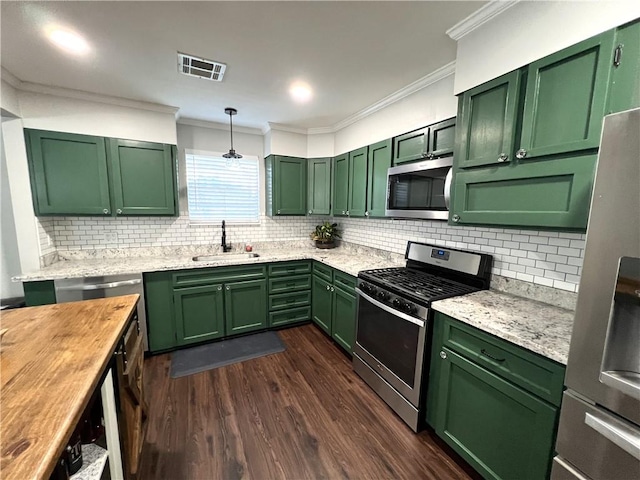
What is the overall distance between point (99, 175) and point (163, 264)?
1.05 meters

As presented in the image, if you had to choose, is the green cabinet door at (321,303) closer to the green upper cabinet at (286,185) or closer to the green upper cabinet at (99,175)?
the green upper cabinet at (286,185)

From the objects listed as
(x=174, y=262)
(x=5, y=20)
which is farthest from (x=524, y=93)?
(x=174, y=262)

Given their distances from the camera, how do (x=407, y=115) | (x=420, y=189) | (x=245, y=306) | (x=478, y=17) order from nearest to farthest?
(x=478, y=17) → (x=420, y=189) → (x=407, y=115) → (x=245, y=306)

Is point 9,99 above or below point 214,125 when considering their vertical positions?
below

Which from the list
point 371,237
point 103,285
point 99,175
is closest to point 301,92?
point 371,237

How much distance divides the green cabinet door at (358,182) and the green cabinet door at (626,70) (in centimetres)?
185

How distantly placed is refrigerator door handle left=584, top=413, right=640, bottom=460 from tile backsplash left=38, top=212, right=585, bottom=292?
0.85 m

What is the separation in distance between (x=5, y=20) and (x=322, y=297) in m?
3.07

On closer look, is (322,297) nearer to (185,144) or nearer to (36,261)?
(185,144)

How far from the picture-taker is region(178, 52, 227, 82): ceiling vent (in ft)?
6.13

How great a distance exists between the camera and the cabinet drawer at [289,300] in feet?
10.2

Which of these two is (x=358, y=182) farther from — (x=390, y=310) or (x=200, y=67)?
(x=200, y=67)

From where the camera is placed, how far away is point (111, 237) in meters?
2.85

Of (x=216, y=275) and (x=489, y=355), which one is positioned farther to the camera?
(x=216, y=275)
